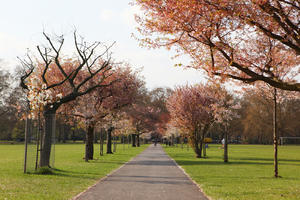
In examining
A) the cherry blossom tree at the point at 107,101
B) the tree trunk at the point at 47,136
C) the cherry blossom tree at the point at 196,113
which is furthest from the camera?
the cherry blossom tree at the point at 196,113

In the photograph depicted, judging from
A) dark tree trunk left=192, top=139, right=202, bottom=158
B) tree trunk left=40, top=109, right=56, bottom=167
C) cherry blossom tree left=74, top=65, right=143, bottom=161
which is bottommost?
dark tree trunk left=192, top=139, right=202, bottom=158

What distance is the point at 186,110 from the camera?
3047 cm

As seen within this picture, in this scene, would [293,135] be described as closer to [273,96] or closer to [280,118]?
[280,118]

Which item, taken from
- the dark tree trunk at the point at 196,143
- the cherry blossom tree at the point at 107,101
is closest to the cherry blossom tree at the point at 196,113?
the dark tree trunk at the point at 196,143

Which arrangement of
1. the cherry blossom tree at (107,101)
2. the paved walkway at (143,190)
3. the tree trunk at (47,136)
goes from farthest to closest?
the cherry blossom tree at (107,101)
the tree trunk at (47,136)
the paved walkway at (143,190)

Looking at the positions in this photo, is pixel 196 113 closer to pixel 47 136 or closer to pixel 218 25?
pixel 47 136

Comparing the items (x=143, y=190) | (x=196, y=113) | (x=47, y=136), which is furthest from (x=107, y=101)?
(x=143, y=190)

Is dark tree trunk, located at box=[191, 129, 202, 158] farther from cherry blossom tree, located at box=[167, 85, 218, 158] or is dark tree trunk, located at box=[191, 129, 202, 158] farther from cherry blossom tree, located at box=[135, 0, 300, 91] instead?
cherry blossom tree, located at box=[135, 0, 300, 91]

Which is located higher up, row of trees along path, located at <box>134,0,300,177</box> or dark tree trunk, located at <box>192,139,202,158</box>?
row of trees along path, located at <box>134,0,300,177</box>

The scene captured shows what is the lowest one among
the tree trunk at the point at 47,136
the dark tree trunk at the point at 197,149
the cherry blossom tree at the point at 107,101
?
the dark tree trunk at the point at 197,149

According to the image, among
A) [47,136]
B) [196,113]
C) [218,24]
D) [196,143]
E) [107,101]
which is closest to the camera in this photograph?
[218,24]

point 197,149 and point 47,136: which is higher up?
point 47,136

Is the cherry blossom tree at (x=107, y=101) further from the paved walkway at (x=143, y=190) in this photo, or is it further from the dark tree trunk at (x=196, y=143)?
the paved walkway at (x=143, y=190)

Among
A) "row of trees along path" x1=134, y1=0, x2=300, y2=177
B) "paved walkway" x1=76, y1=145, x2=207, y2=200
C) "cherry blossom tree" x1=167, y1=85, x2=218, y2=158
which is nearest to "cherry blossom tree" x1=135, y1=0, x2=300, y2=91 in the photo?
"row of trees along path" x1=134, y1=0, x2=300, y2=177
